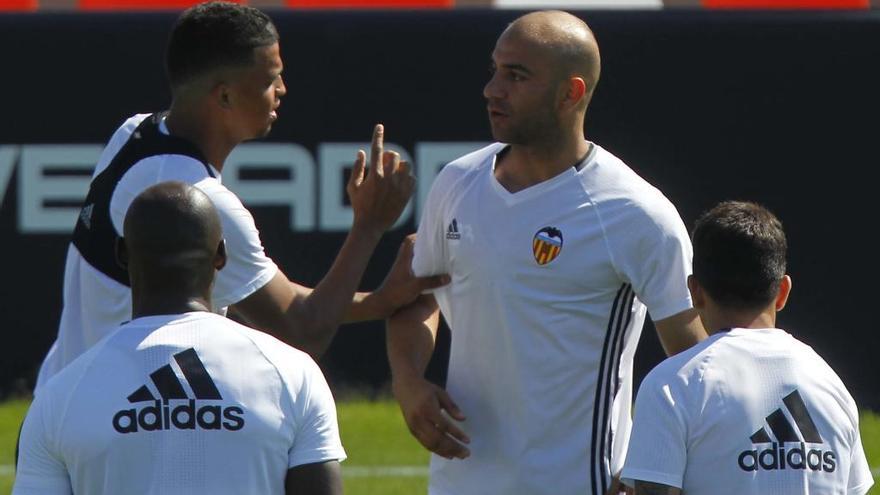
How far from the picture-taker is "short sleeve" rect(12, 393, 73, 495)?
3490mm

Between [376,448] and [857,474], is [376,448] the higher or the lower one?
the lower one

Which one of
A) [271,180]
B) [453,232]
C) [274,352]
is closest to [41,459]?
[274,352]

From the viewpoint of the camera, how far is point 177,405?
11.4ft

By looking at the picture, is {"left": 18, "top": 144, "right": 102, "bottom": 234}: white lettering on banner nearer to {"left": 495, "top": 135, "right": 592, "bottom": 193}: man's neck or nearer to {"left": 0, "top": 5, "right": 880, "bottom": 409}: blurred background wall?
{"left": 0, "top": 5, "right": 880, "bottom": 409}: blurred background wall

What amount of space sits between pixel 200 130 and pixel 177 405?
1.47 metres

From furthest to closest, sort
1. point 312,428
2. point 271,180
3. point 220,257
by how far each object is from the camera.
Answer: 1. point 271,180
2. point 220,257
3. point 312,428

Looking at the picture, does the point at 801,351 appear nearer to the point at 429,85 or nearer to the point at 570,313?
the point at 570,313

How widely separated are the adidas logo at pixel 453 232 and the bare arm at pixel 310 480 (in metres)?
1.43

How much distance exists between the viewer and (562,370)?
15.6 ft

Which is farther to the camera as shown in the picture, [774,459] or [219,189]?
[219,189]

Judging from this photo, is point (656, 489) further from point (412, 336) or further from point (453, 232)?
point (412, 336)

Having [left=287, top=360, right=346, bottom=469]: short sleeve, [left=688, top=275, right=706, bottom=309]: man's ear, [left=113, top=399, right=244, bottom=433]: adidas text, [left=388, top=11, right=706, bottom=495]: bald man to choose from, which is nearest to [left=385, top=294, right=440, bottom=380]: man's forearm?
[left=388, top=11, right=706, bottom=495]: bald man

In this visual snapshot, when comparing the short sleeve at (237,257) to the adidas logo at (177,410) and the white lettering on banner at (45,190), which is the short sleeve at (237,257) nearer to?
the adidas logo at (177,410)

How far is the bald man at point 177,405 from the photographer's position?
3.47 meters
